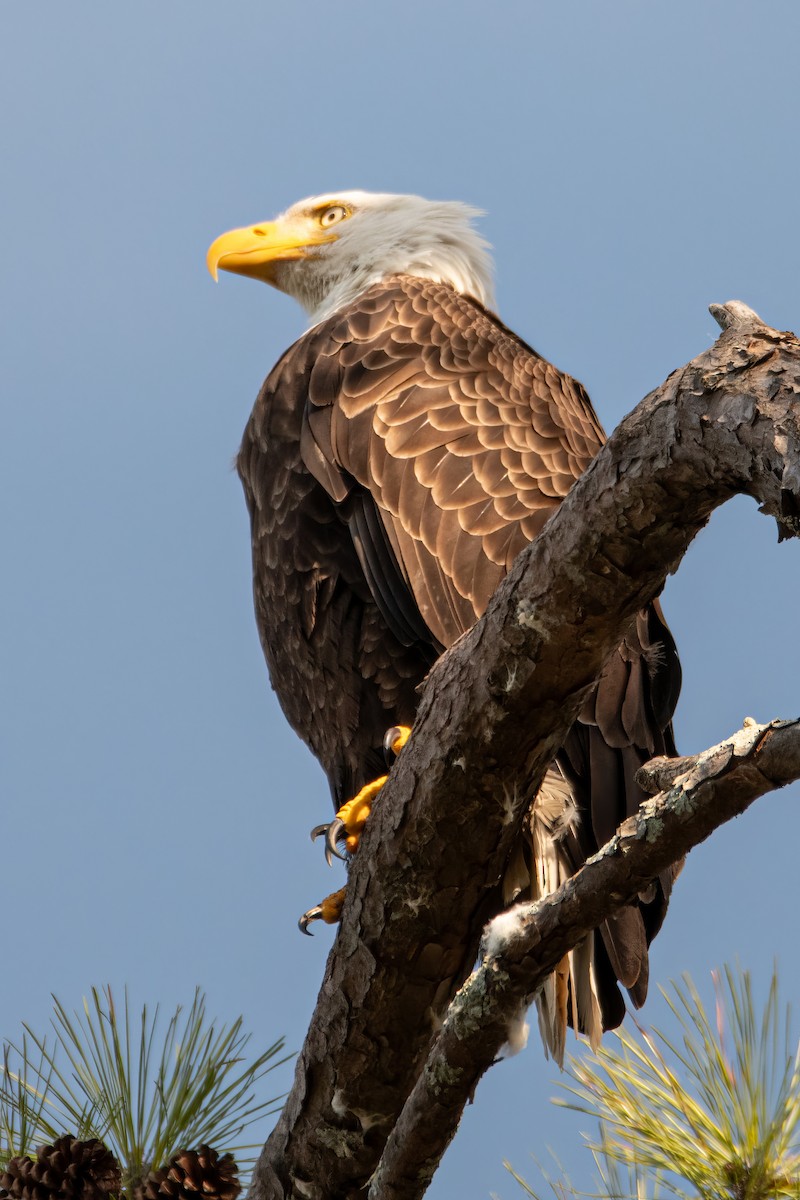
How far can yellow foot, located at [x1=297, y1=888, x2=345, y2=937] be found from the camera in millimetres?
3404

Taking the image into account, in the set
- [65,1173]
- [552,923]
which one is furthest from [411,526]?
[65,1173]

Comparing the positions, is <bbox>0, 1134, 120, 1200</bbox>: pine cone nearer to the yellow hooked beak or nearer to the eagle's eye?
the yellow hooked beak

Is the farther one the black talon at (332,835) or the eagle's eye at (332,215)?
the eagle's eye at (332,215)

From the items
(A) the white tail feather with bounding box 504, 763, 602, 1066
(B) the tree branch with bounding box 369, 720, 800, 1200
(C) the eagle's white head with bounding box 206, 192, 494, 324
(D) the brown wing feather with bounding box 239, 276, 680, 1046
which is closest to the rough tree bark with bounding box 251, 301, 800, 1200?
(B) the tree branch with bounding box 369, 720, 800, 1200

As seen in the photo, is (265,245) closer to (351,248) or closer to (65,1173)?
(351,248)

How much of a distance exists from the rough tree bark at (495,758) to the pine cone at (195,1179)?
33 cm

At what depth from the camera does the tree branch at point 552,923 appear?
1936 millimetres

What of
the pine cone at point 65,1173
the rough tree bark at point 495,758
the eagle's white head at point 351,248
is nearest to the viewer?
the rough tree bark at point 495,758

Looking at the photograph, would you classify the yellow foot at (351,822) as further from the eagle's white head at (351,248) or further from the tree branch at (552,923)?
the eagle's white head at (351,248)

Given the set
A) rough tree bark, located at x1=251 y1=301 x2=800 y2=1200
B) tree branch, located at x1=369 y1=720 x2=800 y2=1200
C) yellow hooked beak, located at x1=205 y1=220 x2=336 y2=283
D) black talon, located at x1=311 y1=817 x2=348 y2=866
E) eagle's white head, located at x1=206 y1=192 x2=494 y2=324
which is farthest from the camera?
yellow hooked beak, located at x1=205 y1=220 x2=336 y2=283

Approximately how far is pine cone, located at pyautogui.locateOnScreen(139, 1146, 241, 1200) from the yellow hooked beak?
3.25 metres

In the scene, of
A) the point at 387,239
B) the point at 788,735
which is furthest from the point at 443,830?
the point at 387,239

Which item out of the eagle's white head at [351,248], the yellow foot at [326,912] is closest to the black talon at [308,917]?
the yellow foot at [326,912]

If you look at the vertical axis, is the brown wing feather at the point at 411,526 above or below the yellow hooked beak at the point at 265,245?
below
